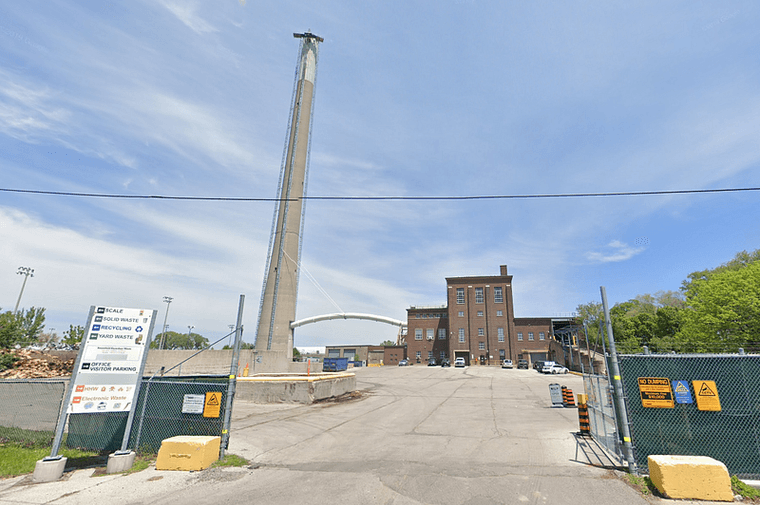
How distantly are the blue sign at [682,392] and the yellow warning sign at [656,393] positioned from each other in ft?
0.34

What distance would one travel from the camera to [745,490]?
Result: 6.57 m

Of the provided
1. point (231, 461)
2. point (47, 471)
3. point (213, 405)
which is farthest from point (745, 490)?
point (47, 471)

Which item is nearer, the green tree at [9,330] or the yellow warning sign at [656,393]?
the yellow warning sign at [656,393]

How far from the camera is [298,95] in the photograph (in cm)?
5162

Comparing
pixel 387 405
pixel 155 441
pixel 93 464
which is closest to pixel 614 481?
pixel 155 441

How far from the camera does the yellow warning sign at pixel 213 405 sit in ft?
30.6

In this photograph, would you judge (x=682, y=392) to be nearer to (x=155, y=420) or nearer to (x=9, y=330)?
(x=155, y=420)

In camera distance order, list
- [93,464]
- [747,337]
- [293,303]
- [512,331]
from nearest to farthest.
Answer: [93,464] < [747,337] < [293,303] < [512,331]

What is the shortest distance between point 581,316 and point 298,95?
226 ft

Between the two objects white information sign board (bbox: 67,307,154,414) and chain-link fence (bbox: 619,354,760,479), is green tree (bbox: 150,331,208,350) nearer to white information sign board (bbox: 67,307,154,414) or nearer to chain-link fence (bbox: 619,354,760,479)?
white information sign board (bbox: 67,307,154,414)

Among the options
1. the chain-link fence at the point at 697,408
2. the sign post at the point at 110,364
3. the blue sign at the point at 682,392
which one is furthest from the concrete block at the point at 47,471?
the blue sign at the point at 682,392

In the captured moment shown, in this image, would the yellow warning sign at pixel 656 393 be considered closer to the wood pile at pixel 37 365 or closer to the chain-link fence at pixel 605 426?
the chain-link fence at pixel 605 426

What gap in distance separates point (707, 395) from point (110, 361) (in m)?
13.5

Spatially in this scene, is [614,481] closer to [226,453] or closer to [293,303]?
[226,453]
